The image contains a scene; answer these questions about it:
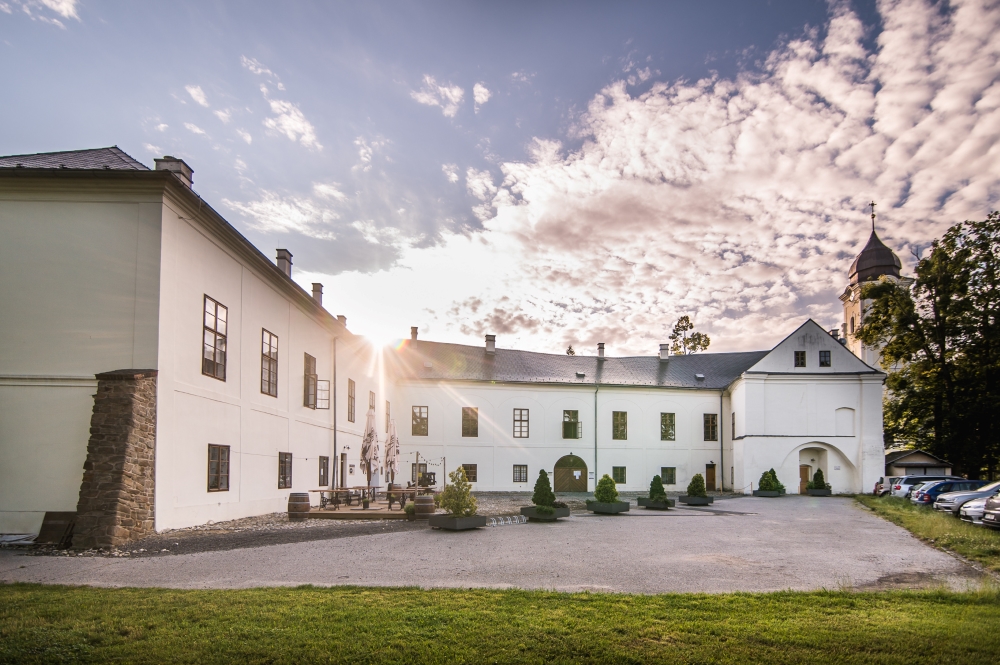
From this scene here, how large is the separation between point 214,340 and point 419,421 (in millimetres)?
22706

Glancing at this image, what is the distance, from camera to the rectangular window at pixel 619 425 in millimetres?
40750

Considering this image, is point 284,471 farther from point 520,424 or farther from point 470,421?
point 520,424

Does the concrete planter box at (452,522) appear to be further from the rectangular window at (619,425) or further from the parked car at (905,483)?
the rectangular window at (619,425)

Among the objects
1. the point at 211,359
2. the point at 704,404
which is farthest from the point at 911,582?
the point at 704,404

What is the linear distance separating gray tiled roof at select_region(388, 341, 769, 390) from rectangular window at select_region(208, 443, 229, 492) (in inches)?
866

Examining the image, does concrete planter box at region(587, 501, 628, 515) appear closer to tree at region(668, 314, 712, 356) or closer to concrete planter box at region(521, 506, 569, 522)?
concrete planter box at region(521, 506, 569, 522)

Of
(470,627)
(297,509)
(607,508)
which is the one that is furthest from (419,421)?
(470,627)

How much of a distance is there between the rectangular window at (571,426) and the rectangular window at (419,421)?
8.38 m

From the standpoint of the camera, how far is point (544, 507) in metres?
18.9

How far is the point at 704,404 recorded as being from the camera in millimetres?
41750

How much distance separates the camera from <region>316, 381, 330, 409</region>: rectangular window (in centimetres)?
2477

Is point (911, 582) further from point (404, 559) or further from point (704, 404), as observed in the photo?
point (704, 404)

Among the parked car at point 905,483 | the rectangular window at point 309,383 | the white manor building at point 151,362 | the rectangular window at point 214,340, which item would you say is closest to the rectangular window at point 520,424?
the white manor building at point 151,362

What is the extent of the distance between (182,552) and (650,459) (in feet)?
108
